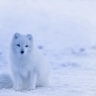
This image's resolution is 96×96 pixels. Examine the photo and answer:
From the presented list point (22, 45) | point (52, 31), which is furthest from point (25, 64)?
point (52, 31)

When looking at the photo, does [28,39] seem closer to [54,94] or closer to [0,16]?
[54,94]

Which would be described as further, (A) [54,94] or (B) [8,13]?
(B) [8,13]

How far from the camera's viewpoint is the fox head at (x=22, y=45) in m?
4.18

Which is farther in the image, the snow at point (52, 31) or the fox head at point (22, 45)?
the snow at point (52, 31)

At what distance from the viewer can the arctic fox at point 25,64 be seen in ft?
14.0

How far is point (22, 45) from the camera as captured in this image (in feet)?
13.7

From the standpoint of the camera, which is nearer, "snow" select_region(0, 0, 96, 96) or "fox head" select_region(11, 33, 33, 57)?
"fox head" select_region(11, 33, 33, 57)

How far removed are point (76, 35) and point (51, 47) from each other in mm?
2832

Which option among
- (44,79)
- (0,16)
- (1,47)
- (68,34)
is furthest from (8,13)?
(44,79)

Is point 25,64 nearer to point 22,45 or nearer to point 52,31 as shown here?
point 22,45

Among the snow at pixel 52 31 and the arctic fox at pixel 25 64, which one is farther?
the snow at pixel 52 31

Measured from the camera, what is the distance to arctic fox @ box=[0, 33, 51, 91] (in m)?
4.27

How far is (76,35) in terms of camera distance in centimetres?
1498

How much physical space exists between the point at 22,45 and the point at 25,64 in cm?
38
